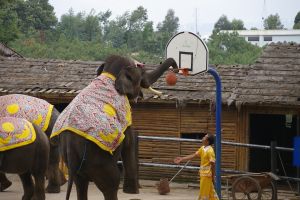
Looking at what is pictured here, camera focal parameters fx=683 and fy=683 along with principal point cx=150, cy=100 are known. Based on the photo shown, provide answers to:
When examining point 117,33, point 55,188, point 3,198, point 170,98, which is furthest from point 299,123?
point 117,33

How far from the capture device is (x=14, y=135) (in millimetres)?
10859

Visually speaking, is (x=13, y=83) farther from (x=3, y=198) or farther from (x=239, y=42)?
(x=239, y=42)

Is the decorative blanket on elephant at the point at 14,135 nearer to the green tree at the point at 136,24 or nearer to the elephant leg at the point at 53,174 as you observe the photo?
the elephant leg at the point at 53,174

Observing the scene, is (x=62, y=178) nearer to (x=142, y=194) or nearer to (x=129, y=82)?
(x=142, y=194)

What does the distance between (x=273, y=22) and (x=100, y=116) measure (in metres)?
96.4

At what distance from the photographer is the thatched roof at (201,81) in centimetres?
1527

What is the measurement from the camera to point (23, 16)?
4575 centimetres

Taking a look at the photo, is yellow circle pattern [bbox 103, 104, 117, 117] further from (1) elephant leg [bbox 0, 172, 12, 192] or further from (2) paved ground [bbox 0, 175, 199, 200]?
(1) elephant leg [bbox 0, 172, 12, 192]

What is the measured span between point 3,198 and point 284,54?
7.79m

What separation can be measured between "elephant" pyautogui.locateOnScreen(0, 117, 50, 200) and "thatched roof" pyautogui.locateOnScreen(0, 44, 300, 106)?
510 cm

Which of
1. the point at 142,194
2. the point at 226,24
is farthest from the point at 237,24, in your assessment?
the point at 142,194

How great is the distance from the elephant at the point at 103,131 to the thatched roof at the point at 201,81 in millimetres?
7436

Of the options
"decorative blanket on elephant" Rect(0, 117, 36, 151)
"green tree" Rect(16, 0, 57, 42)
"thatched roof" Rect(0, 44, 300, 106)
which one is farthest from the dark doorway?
"green tree" Rect(16, 0, 57, 42)

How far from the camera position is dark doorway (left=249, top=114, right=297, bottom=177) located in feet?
63.5
